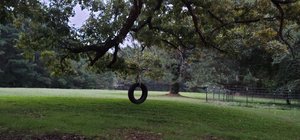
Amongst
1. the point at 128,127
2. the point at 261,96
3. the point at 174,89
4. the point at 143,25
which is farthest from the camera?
the point at 174,89

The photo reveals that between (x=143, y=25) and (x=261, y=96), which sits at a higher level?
(x=143, y=25)

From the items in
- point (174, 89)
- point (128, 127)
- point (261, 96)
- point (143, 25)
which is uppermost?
point (143, 25)

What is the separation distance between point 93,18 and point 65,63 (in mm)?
3041

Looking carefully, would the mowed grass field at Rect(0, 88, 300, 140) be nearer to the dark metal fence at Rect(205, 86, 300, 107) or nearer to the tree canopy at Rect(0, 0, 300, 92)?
the tree canopy at Rect(0, 0, 300, 92)

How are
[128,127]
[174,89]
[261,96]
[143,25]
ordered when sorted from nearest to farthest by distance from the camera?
[128,127]
[143,25]
[261,96]
[174,89]

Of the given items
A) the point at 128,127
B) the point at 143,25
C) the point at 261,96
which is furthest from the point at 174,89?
the point at 128,127

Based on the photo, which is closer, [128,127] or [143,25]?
[128,127]

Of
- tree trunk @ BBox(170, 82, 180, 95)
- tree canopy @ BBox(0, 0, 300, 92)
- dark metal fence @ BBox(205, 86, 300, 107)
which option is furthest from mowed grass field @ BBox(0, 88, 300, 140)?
tree trunk @ BBox(170, 82, 180, 95)

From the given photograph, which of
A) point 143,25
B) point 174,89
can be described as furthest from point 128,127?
point 174,89

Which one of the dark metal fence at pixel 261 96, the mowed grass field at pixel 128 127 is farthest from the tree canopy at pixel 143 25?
the dark metal fence at pixel 261 96

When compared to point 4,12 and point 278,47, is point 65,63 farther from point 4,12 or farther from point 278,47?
point 278,47

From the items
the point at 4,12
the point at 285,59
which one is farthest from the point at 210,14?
the point at 285,59

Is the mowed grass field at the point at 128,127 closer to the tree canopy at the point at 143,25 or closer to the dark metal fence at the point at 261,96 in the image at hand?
the tree canopy at the point at 143,25

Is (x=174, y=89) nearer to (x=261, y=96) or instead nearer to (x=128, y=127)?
(x=261, y=96)
